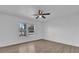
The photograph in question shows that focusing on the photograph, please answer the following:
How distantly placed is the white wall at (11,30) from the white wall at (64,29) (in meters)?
0.12

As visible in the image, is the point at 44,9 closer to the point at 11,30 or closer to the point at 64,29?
the point at 64,29

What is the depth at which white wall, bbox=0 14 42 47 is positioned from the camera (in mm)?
1087

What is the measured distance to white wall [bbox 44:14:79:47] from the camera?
1121 mm

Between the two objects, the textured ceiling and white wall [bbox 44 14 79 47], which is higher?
the textured ceiling

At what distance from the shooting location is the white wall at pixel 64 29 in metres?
1.12

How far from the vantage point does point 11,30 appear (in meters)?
1.14

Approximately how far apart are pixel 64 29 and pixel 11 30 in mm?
666

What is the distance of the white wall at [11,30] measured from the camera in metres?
1.09

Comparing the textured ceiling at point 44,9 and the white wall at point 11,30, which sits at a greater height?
the textured ceiling at point 44,9

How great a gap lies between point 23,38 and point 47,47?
0.33 metres

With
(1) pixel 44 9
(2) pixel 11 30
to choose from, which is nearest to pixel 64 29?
(1) pixel 44 9

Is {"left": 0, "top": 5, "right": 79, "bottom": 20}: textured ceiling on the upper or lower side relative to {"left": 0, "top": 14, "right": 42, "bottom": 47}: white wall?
upper

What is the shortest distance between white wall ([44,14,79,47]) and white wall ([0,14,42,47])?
0.12 metres
